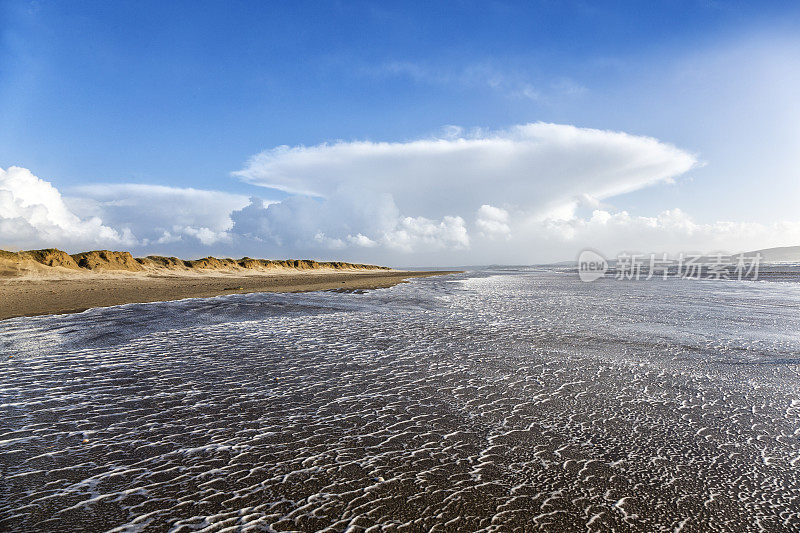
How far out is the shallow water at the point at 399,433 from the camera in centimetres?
305

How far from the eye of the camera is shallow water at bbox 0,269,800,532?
3.05 m

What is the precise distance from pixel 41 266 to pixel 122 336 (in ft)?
120

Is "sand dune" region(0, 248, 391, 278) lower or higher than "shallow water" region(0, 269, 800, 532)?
higher

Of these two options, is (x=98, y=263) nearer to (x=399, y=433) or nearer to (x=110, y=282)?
(x=110, y=282)

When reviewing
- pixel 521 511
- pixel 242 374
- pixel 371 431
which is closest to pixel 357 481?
pixel 371 431

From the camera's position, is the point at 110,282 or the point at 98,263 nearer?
the point at 110,282

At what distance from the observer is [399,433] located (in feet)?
14.6

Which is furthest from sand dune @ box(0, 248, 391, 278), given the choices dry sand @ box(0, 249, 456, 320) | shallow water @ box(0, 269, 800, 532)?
shallow water @ box(0, 269, 800, 532)

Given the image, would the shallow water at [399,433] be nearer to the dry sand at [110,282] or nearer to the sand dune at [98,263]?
the dry sand at [110,282]

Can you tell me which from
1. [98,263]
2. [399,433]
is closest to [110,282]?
[98,263]

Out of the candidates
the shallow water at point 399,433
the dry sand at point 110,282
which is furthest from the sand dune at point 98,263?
the shallow water at point 399,433

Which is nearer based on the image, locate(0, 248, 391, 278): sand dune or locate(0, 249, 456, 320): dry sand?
locate(0, 249, 456, 320): dry sand

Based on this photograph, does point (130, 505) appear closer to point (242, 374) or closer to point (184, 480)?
point (184, 480)

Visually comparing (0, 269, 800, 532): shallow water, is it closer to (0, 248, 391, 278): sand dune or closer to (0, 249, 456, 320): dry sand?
(0, 249, 456, 320): dry sand
